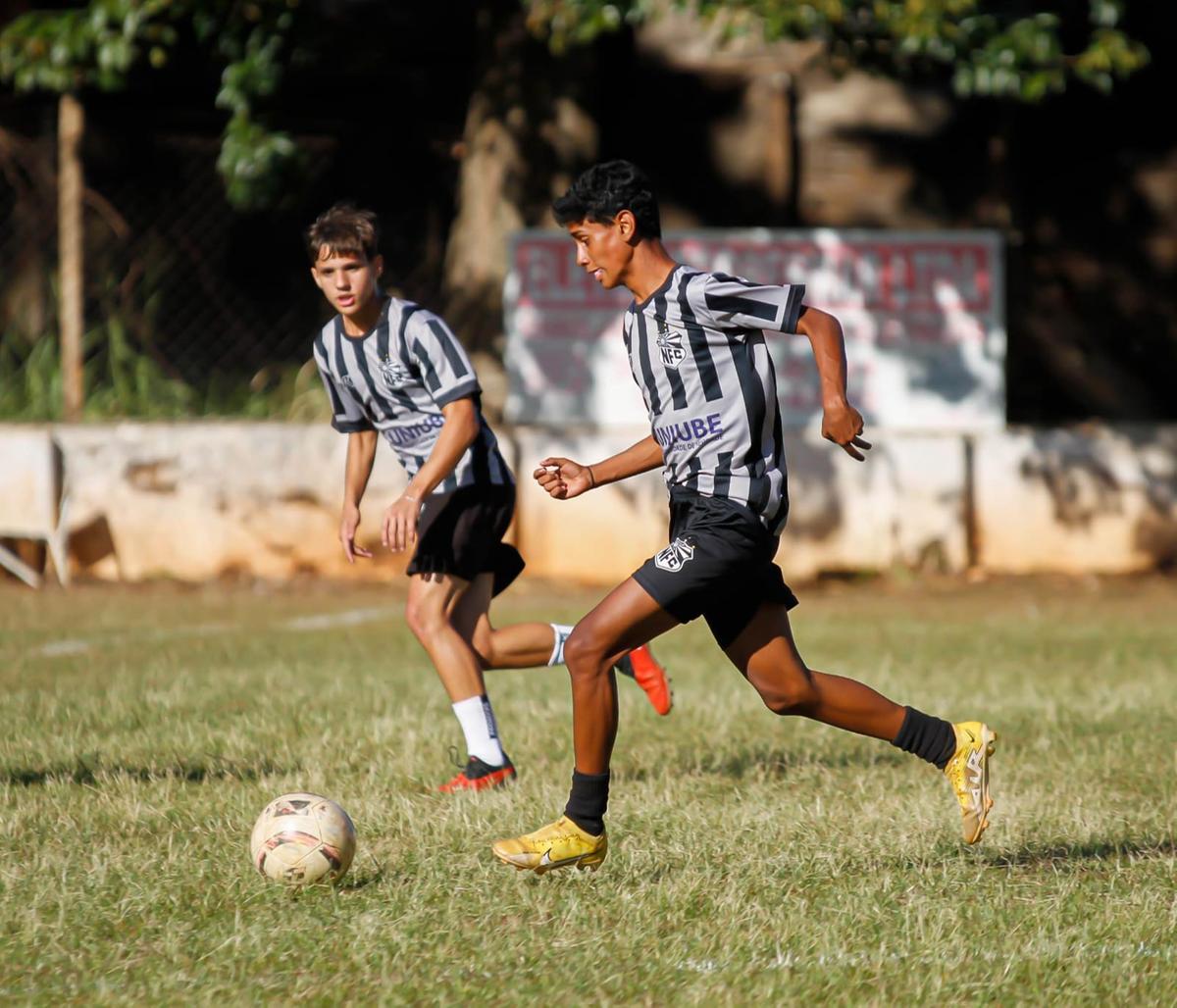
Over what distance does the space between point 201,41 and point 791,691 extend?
8741mm

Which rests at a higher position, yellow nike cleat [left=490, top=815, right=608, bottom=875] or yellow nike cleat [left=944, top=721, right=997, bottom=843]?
yellow nike cleat [left=944, top=721, right=997, bottom=843]

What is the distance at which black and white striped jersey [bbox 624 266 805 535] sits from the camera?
4.88 metres

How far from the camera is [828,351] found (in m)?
4.78

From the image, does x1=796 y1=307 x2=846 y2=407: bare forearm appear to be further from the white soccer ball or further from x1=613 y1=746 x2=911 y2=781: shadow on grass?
x1=613 y1=746 x2=911 y2=781: shadow on grass

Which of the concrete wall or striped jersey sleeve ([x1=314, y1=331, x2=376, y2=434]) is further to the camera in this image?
the concrete wall

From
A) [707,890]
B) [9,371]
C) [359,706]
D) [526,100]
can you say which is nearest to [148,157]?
[9,371]

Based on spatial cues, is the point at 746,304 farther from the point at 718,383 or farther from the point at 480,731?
the point at 480,731

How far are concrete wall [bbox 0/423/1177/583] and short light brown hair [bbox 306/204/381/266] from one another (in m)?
5.81

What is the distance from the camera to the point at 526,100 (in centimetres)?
1302

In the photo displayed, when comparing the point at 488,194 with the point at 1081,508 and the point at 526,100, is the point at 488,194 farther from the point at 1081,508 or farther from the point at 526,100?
the point at 1081,508

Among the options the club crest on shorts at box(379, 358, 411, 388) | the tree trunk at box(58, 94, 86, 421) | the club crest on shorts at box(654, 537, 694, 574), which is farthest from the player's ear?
the tree trunk at box(58, 94, 86, 421)

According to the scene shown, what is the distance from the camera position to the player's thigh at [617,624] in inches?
187

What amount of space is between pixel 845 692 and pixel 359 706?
3.04m

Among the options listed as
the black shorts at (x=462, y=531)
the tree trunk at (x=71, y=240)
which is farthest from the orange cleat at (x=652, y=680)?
the tree trunk at (x=71, y=240)
